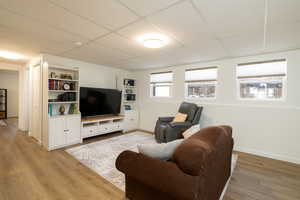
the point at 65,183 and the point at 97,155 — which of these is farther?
the point at 97,155

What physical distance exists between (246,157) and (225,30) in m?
2.59

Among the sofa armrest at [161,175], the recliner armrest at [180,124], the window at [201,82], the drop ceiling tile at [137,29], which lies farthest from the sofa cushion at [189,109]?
the sofa armrest at [161,175]

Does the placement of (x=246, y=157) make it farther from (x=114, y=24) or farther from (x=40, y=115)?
(x=40, y=115)

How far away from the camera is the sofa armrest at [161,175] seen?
3.46 feet

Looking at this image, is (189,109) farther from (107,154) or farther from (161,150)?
(161,150)

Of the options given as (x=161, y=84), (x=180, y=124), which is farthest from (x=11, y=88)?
(x=180, y=124)

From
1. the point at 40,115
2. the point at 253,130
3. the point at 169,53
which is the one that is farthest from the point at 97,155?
the point at 253,130

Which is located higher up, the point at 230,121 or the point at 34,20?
the point at 34,20

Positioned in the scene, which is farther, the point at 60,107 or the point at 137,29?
the point at 60,107

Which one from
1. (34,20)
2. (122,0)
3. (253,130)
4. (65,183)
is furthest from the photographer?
(253,130)

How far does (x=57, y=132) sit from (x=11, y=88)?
6.60 m

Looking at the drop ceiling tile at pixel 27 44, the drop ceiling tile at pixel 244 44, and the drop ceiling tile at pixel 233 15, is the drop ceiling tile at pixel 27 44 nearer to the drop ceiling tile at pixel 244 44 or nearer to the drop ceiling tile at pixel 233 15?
the drop ceiling tile at pixel 233 15

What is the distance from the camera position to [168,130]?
320cm

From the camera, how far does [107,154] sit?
2.90m
